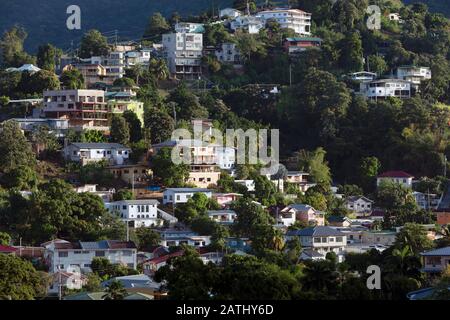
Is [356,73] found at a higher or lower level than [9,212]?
higher

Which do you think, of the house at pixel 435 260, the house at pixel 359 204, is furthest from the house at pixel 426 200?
the house at pixel 435 260

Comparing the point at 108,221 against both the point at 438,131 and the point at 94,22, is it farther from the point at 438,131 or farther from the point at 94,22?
the point at 94,22

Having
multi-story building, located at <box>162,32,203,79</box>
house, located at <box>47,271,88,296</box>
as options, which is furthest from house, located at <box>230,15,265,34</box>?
house, located at <box>47,271,88,296</box>

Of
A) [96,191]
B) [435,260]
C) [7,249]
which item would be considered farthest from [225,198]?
[435,260]

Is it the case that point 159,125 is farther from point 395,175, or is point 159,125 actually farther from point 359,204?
point 395,175
